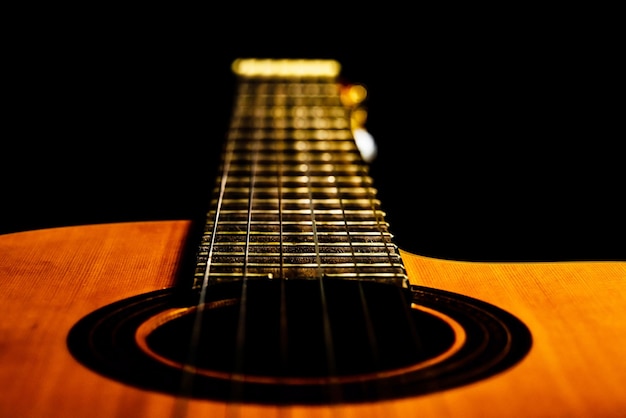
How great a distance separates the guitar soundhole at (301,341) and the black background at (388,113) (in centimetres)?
58

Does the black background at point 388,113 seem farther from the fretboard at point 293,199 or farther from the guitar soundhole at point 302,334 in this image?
the guitar soundhole at point 302,334

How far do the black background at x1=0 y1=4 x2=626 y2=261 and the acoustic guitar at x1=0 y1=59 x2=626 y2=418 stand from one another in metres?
0.47

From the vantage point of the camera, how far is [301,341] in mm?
869

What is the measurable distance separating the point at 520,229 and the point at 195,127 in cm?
105

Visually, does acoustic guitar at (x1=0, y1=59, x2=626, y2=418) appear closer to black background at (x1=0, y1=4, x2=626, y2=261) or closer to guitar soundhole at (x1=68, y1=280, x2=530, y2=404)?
guitar soundhole at (x1=68, y1=280, x2=530, y2=404)

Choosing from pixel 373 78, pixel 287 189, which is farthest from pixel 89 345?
pixel 373 78

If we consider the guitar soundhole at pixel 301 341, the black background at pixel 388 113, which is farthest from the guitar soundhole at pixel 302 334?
the black background at pixel 388 113

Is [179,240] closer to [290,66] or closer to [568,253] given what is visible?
[568,253]

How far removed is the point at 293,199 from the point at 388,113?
120 cm

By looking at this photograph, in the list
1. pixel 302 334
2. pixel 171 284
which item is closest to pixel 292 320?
pixel 302 334

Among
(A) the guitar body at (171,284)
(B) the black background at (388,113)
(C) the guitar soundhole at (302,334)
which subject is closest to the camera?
(A) the guitar body at (171,284)

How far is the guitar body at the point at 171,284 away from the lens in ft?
2.07

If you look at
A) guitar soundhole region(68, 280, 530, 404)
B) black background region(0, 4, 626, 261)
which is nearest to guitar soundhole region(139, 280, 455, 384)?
guitar soundhole region(68, 280, 530, 404)

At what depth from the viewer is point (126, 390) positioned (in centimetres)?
65
